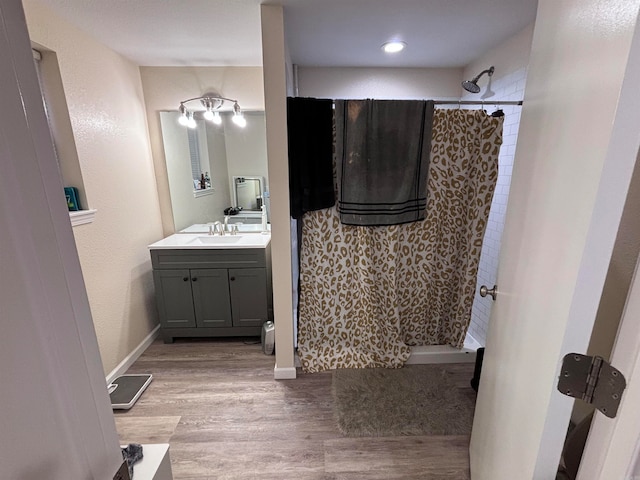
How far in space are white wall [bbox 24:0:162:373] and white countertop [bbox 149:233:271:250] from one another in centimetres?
20

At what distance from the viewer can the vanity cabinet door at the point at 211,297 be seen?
233 centimetres

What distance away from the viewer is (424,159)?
1876 millimetres

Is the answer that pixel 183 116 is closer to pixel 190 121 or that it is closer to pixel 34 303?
pixel 190 121

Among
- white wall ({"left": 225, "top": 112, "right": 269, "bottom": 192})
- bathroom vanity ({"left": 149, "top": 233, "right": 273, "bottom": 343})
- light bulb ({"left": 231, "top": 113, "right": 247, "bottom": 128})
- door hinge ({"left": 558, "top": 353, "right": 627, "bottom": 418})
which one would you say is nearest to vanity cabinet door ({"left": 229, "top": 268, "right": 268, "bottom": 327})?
bathroom vanity ({"left": 149, "top": 233, "right": 273, "bottom": 343})

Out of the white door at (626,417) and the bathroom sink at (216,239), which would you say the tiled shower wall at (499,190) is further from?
the bathroom sink at (216,239)

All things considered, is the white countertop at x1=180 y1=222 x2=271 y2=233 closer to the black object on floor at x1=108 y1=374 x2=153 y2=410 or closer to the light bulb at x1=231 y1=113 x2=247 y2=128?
the light bulb at x1=231 y1=113 x2=247 y2=128

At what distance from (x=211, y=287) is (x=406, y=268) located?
1.56 metres

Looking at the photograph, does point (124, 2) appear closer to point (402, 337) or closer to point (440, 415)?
point (402, 337)

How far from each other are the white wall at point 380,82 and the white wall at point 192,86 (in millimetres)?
441

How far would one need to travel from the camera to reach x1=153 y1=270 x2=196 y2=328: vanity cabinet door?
2.32 metres

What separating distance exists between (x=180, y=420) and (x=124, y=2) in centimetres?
233

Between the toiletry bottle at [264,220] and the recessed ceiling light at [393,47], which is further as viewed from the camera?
the toiletry bottle at [264,220]

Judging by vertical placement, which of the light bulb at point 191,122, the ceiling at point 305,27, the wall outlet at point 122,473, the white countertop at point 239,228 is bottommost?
the wall outlet at point 122,473

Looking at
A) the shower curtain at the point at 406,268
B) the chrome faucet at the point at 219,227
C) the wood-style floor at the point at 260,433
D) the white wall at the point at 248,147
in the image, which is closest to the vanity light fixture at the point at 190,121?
the white wall at the point at 248,147
